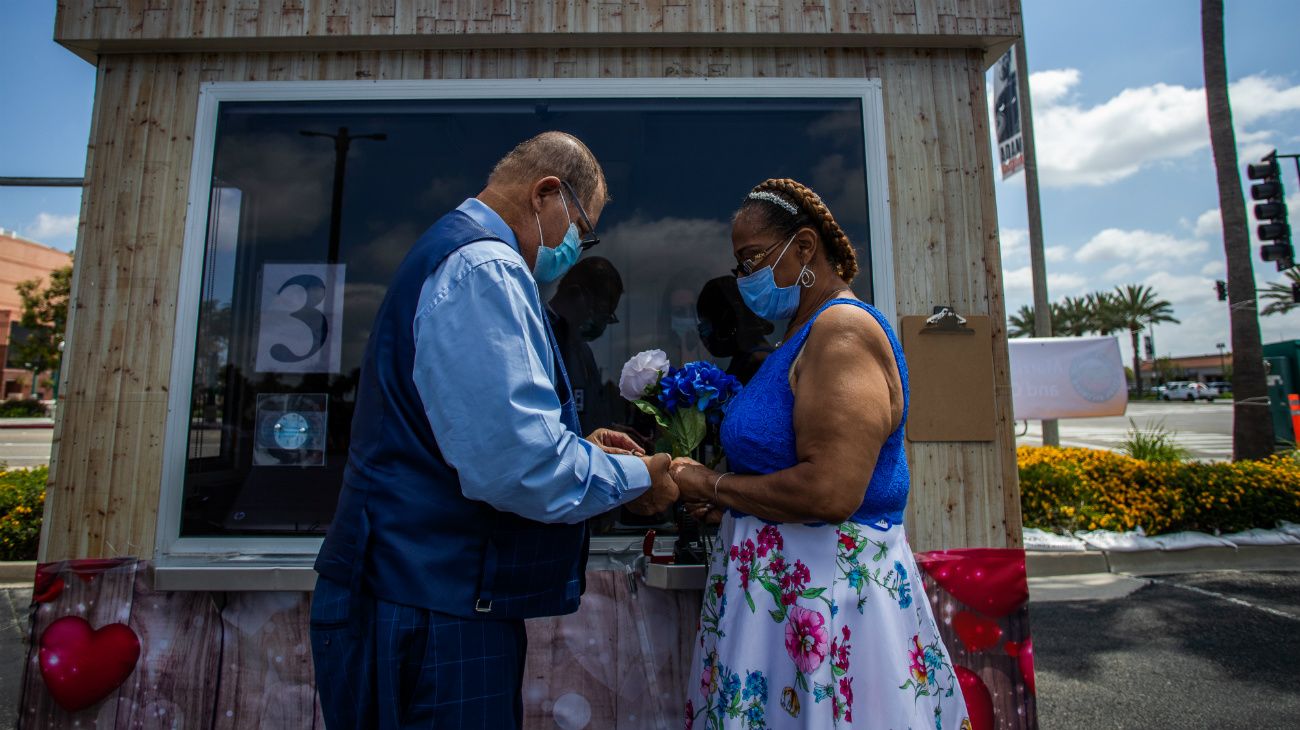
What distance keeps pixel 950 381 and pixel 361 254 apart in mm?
2547

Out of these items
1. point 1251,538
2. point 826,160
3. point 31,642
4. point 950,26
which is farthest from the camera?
point 1251,538

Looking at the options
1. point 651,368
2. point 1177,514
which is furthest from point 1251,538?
point 651,368

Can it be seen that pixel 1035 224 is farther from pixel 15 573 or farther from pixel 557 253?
pixel 15 573

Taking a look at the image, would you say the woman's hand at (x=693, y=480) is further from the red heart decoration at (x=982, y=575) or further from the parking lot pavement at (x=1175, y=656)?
the parking lot pavement at (x=1175, y=656)

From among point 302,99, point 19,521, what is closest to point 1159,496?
point 302,99

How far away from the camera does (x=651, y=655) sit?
2.52 meters

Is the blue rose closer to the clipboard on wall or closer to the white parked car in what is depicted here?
the clipboard on wall

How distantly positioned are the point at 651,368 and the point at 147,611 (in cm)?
215

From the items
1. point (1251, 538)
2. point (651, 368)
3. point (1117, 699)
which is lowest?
point (1117, 699)

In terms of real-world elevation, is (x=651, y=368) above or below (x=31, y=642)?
above

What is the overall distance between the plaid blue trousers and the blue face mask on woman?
1.08 metres

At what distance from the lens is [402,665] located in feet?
4.29

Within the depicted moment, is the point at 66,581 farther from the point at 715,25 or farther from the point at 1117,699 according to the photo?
the point at 1117,699

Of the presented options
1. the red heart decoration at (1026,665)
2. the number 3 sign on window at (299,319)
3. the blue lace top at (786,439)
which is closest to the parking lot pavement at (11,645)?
the number 3 sign on window at (299,319)
